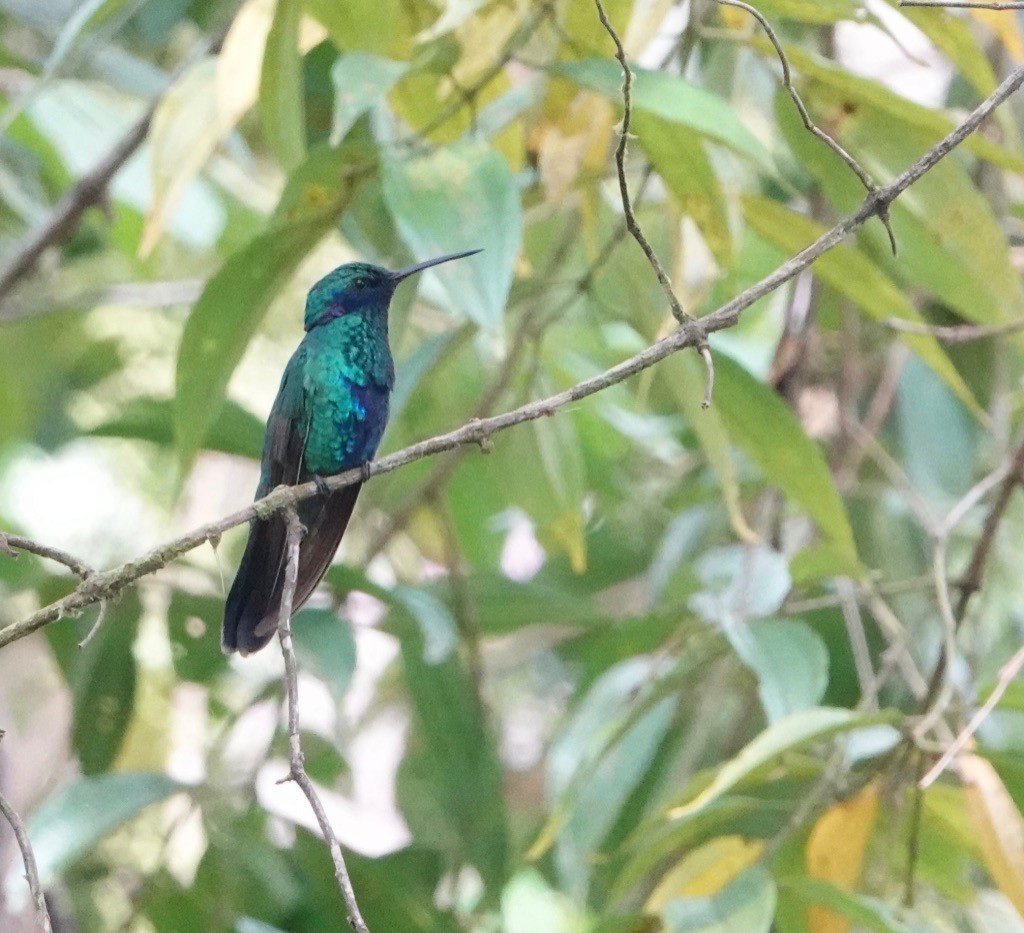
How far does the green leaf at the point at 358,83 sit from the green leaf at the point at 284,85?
272 millimetres

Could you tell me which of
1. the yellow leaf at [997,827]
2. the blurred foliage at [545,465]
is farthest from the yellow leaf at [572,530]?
the yellow leaf at [997,827]

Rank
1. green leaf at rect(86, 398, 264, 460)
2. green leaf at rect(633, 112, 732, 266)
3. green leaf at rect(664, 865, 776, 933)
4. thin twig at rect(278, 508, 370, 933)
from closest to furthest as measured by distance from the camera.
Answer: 1. thin twig at rect(278, 508, 370, 933)
2. green leaf at rect(664, 865, 776, 933)
3. green leaf at rect(633, 112, 732, 266)
4. green leaf at rect(86, 398, 264, 460)

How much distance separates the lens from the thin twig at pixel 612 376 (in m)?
1.59

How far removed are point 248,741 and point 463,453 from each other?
779 millimetres

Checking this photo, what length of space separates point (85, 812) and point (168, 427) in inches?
30.4

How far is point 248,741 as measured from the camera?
3.30 meters

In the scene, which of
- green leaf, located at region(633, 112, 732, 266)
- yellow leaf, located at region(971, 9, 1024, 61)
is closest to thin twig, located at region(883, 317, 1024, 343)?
green leaf, located at region(633, 112, 732, 266)

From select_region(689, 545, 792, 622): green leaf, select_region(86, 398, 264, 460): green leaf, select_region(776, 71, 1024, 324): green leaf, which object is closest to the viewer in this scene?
select_region(776, 71, 1024, 324): green leaf

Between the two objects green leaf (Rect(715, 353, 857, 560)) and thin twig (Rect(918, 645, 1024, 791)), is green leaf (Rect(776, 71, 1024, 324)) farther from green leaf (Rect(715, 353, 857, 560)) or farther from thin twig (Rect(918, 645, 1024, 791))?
thin twig (Rect(918, 645, 1024, 791))

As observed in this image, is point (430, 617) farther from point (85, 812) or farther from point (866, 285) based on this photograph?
point (866, 285)

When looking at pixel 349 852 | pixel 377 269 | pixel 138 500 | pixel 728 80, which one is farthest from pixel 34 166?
pixel 349 852

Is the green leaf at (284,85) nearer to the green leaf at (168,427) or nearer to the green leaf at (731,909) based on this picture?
the green leaf at (168,427)

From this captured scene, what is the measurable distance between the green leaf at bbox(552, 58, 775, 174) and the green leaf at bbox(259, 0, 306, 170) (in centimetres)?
47

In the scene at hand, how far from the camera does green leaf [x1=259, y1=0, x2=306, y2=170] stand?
237cm
